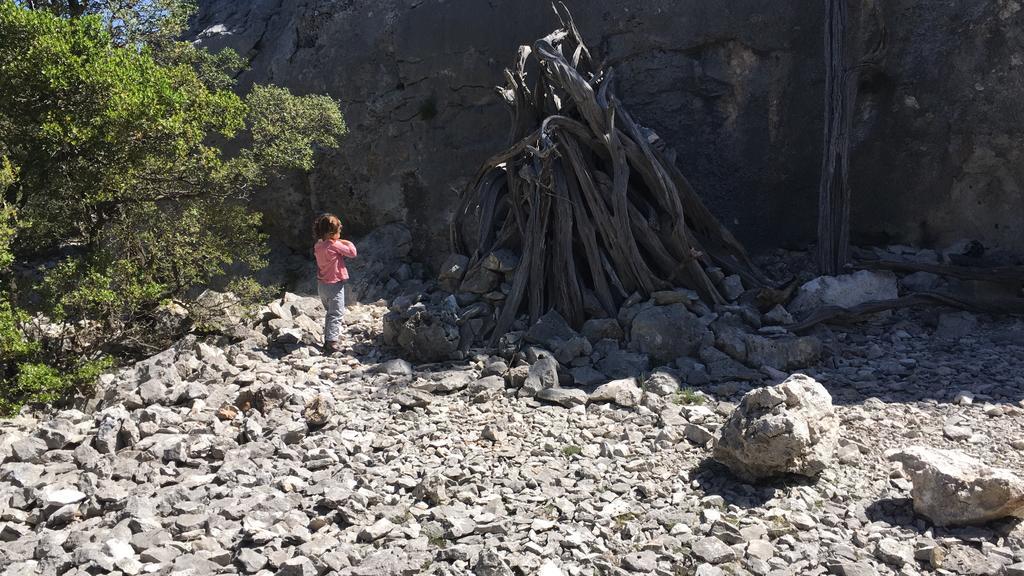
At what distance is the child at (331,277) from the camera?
6762mm

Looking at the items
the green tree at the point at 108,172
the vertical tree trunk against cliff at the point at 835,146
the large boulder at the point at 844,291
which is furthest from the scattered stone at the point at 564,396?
the vertical tree trunk against cliff at the point at 835,146

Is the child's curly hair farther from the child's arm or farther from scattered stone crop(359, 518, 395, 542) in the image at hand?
scattered stone crop(359, 518, 395, 542)

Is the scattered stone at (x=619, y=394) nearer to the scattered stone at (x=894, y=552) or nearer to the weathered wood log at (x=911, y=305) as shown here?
the weathered wood log at (x=911, y=305)

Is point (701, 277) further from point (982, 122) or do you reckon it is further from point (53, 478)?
point (53, 478)

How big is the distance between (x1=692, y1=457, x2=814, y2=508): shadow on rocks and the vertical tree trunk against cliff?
134 inches

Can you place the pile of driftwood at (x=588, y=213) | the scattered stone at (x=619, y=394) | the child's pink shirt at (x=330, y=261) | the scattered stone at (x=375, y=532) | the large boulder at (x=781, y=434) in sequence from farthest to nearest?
the pile of driftwood at (x=588, y=213), the child's pink shirt at (x=330, y=261), the scattered stone at (x=619, y=394), the large boulder at (x=781, y=434), the scattered stone at (x=375, y=532)

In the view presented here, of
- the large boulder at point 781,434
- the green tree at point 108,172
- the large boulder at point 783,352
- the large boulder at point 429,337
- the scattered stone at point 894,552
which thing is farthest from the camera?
the large boulder at point 429,337

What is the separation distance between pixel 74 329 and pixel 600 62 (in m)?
5.07

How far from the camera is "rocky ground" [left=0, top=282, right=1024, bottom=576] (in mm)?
3752

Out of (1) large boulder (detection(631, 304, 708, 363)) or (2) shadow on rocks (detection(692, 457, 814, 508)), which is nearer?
(2) shadow on rocks (detection(692, 457, 814, 508))

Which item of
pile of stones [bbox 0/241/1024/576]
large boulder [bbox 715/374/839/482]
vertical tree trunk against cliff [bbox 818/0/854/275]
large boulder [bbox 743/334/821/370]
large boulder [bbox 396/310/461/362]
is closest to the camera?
pile of stones [bbox 0/241/1024/576]

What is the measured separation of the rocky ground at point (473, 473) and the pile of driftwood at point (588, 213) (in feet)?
3.71

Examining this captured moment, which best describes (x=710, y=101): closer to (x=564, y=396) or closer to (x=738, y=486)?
(x=564, y=396)

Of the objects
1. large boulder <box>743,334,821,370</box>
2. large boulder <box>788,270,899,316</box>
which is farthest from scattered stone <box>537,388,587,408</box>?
large boulder <box>788,270,899,316</box>
